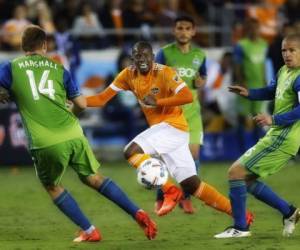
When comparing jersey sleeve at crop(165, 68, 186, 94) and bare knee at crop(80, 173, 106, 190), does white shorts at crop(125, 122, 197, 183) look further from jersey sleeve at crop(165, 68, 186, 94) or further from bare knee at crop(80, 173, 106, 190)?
bare knee at crop(80, 173, 106, 190)

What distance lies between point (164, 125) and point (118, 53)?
885 centimetres

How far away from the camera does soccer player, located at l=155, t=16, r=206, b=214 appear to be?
12.6 m

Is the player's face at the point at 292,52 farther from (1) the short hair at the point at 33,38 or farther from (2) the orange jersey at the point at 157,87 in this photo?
(1) the short hair at the point at 33,38

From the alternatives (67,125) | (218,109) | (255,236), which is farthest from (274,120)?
(218,109)

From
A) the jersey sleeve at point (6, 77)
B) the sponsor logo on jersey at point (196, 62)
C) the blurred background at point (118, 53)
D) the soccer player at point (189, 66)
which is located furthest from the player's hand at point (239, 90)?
the blurred background at point (118, 53)

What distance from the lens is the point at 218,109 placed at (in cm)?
1975

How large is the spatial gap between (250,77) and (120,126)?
2491 millimetres

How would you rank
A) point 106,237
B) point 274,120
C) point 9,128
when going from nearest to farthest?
1. point 274,120
2. point 106,237
3. point 9,128

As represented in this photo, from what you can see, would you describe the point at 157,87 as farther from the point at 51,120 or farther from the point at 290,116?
the point at 290,116

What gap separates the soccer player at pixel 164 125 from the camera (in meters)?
10.5

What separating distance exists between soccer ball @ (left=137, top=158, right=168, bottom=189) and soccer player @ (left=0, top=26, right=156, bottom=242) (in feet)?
0.97

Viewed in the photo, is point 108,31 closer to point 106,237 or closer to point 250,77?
point 250,77

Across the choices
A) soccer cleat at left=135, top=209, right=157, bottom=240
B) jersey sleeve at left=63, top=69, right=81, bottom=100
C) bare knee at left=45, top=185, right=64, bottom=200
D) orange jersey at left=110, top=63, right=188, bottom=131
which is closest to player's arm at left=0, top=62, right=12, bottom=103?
jersey sleeve at left=63, top=69, right=81, bottom=100

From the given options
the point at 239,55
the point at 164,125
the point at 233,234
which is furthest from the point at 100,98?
the point at 239,55
